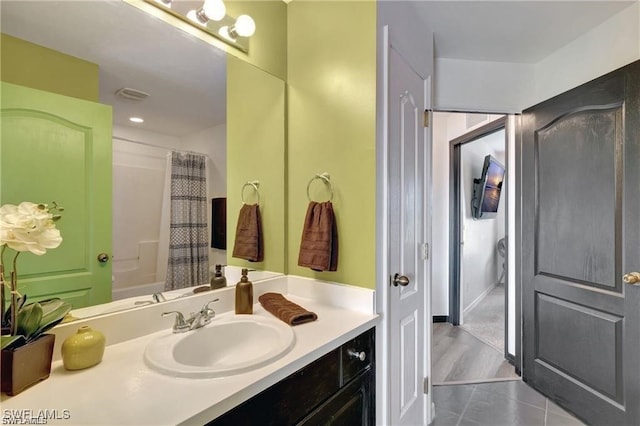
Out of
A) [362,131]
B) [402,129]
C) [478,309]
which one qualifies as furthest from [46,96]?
[478,309]

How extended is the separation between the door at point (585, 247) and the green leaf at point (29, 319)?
8.26 feet

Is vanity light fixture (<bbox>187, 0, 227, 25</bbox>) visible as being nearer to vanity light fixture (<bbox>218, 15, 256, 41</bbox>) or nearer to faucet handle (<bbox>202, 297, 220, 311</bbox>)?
vanity light fixture (<bbox>218, 15, 256, 41</bbox>)

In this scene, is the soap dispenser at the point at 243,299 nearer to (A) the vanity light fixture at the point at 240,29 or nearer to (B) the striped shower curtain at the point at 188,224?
(B) the striped shower curtain at the point at 188,224

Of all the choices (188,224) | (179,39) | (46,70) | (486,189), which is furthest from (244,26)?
(486,189)

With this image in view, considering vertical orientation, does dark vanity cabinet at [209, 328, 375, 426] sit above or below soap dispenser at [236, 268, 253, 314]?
below

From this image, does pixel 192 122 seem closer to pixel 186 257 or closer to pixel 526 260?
pixel 186 257

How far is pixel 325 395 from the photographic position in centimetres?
101

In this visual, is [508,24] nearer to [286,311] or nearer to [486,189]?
[286,311]

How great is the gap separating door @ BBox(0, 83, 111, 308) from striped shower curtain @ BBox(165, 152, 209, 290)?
0.76ft

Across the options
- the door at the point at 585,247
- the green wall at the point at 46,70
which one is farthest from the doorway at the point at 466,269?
the green wall at the point at 46,70

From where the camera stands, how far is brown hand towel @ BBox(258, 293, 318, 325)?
1.16m

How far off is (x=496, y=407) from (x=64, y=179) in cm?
264

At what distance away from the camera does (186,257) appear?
1.28 metres

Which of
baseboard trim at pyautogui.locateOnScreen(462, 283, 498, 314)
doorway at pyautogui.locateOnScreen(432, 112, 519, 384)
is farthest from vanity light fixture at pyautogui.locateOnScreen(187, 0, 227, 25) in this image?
baseboard trim at pyautogui.locateOnScreen(462, 283, 498, 314)
